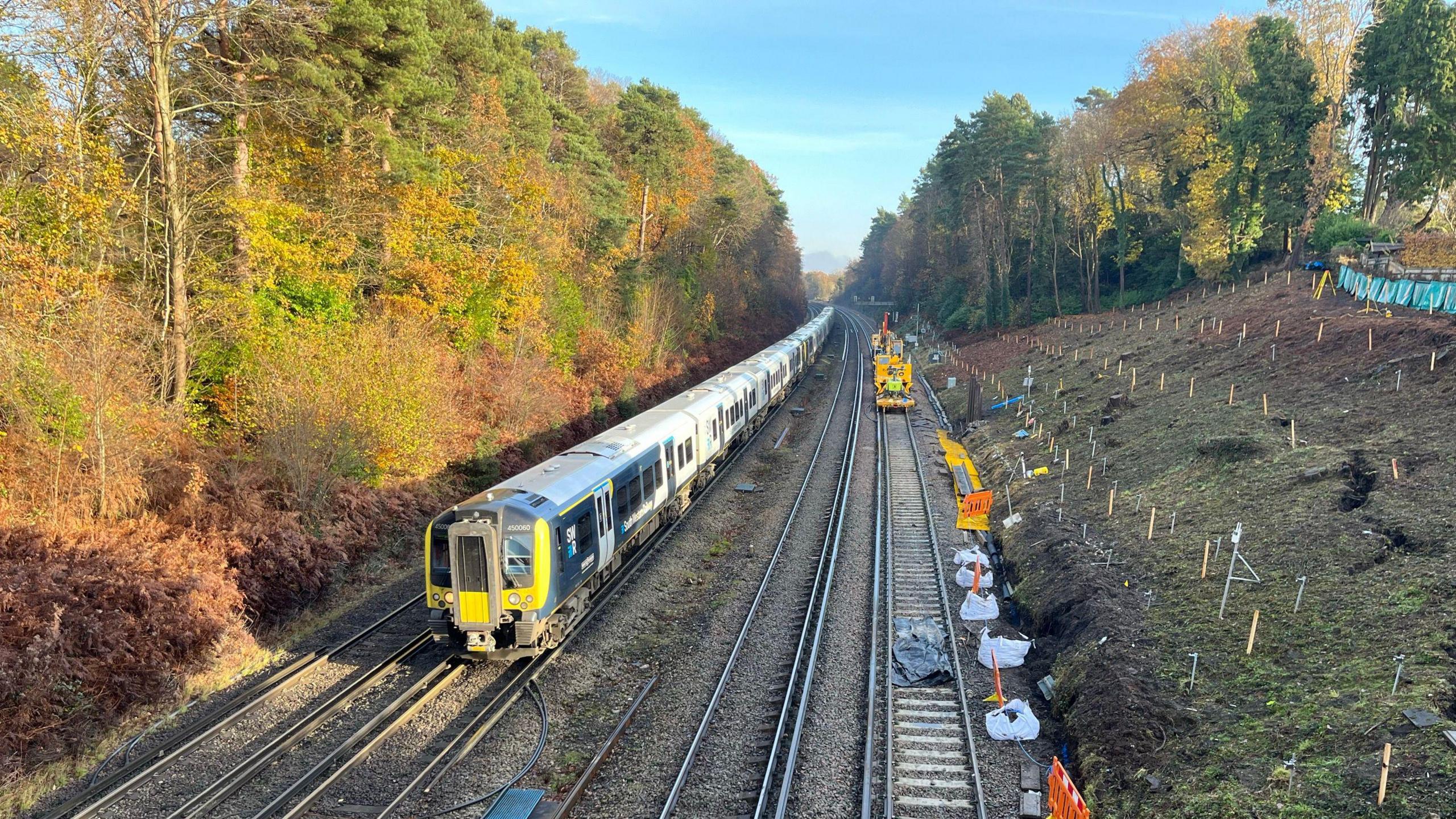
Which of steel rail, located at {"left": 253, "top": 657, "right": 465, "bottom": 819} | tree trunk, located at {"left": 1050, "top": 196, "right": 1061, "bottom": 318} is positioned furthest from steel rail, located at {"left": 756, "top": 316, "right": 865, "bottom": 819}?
tree trunk, located at {"left": 1050, "top": 196, "right": 1061, "bottom": 318}

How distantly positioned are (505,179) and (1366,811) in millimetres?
24703

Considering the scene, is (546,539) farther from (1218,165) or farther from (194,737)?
(1218,165)

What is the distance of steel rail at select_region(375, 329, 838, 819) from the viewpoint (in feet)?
30.1

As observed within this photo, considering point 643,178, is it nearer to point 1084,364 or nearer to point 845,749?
point 1084,364

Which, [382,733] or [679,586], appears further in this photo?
[679,586]

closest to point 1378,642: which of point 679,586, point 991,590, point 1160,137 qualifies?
point 991,590

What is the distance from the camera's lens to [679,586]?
1590cm

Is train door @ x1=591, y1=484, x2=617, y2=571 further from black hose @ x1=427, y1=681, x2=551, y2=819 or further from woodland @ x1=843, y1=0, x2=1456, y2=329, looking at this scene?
woodland @ x1=843, y1=0, x2=1456, y2=329

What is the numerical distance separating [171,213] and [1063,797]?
58.3 ft

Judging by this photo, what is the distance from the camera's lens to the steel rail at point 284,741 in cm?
867

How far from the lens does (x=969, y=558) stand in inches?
642

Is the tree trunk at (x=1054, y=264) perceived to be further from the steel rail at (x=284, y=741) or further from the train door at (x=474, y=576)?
the steel rail at (x=284, y=741)

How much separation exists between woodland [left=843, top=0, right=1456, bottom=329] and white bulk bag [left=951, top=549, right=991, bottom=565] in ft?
72.0

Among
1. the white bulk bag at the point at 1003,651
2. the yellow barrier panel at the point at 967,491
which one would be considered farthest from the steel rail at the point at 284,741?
the yellow barrier panel at the point at 967,491
